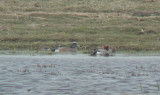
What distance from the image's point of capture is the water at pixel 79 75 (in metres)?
14.8

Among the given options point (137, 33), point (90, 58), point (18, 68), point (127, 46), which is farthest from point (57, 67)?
point (137, 33)

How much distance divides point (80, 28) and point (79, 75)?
16.3m

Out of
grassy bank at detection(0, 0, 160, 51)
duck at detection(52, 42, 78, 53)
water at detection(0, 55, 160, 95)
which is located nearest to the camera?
water at detection(0, 55, 160, 95)

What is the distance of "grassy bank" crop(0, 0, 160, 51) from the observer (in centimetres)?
2908

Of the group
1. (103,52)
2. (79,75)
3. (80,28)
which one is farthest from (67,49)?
(79,75)

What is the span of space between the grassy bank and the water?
149 inches

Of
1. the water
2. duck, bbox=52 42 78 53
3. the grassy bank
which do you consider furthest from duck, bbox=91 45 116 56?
the grassy bank

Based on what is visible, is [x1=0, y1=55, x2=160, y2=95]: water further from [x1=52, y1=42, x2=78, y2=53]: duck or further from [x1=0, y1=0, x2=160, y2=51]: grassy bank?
[x1=0, y1=0, x2=160, y2=51]: grassy bank

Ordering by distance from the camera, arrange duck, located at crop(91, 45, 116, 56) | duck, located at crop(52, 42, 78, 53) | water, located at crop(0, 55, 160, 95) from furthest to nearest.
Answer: duck, located at crop(52, 42, 78, 53)
duck, located at crop(91, 45, 116, 56)
water, located at crop(0, 55, 160, 95)

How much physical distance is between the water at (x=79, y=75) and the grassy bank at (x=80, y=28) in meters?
3.79

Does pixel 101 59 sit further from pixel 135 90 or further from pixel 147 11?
pixel 147 11

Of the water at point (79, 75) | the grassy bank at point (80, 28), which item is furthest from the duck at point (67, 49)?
the grassy bank at point (80, 28)

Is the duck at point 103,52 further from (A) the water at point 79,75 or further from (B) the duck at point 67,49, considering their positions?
(B) the duck at point 67,49

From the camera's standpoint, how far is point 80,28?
3444 cm
